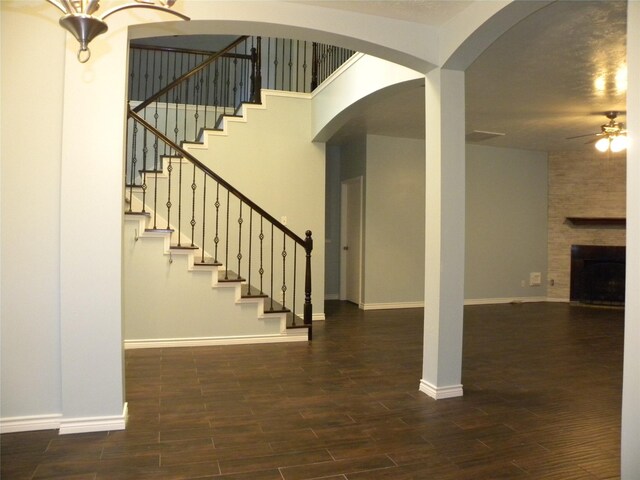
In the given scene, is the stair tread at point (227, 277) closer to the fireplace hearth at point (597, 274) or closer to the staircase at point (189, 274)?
the staircase at point (189, 274)

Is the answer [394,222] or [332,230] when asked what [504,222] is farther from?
[332,230]

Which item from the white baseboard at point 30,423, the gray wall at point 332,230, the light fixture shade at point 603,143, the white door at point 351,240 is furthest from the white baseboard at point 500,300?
the white baseboard at point 30,423

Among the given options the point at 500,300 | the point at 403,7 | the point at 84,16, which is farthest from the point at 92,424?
the point at 500,300

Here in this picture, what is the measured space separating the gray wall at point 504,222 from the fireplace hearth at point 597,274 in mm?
515

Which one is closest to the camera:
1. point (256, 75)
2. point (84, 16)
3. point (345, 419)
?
point (84, 16)

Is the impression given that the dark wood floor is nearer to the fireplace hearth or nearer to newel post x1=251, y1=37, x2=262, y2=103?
newel post x1=251, y1=37, x2=262, y2=103

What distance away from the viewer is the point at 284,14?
2.88 metres

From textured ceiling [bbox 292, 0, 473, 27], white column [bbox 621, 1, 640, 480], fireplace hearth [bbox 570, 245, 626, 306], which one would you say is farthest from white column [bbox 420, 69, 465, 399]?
fireplace hearth [bbox 570, 245, 626, 306]

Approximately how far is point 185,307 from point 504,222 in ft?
18.7

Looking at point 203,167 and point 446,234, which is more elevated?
point 203,167

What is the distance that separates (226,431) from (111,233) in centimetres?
134

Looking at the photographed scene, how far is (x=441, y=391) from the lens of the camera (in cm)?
331

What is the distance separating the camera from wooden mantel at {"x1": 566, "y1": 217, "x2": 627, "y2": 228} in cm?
757

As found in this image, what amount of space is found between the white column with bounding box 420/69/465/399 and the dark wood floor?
259 mm
